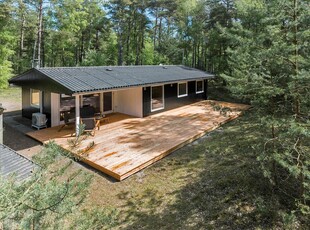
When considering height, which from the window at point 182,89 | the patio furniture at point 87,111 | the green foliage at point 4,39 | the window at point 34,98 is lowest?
the patio furniture at point 87,111

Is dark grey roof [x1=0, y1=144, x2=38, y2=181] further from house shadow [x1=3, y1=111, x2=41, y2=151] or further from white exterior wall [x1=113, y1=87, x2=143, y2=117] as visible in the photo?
white exterior wall [x1=113, y1=87, x2=143, y2=117]

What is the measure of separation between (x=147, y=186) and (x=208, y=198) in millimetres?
1377

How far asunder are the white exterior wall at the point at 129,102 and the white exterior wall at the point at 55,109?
295 cm

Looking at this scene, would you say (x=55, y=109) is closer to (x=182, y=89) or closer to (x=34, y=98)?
(x=34, y=98)

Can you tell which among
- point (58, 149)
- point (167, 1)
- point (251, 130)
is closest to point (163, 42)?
point (167, 1)

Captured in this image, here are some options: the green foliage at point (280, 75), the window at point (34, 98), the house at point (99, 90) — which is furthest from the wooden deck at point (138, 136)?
the window at point (34, 98)

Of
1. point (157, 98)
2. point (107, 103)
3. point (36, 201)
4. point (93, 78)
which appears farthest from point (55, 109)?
point (36, 201)

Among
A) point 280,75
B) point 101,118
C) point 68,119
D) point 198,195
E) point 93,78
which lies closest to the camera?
point 280,75

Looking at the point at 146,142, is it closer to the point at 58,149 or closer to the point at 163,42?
the point at 58,149

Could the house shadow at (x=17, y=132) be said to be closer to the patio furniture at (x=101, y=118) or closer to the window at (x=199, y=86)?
the patio furniture at (x=101, y=118)

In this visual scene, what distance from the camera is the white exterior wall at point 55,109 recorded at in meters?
9.36

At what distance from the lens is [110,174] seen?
5793 mm

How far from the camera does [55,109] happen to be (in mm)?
9484

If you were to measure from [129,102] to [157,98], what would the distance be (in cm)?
139
